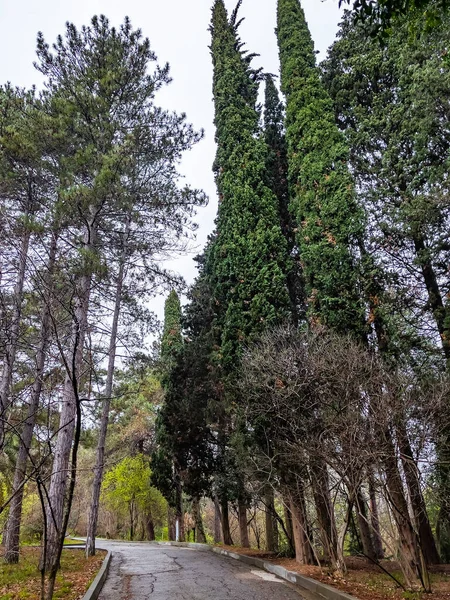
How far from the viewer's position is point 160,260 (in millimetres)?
11820

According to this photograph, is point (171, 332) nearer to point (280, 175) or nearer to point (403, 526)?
point (280, 175)

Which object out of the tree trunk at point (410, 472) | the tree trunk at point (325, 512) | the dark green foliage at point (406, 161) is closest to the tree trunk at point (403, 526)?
the tree trunk at point (410, 472)

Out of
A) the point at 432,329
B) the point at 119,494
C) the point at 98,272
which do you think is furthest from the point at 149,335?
the point at 119,494

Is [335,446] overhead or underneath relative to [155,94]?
underneath

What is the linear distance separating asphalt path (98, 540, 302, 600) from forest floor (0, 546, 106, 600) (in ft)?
1.38

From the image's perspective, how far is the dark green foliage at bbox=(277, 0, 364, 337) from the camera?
10695 mm

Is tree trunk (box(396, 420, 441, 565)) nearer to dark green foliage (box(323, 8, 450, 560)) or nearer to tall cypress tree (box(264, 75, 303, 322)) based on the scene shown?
dark green foliage (box(323, 8, 450, 560))

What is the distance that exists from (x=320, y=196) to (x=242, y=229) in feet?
8.18

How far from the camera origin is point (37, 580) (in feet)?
25.1

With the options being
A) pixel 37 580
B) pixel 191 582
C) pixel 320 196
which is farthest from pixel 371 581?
pixel 320 196

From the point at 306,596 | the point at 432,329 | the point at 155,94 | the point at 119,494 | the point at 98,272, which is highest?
the point at 155,94

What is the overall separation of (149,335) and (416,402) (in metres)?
9.75

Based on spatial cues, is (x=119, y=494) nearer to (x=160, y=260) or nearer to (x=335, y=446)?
(x=160, y=260)

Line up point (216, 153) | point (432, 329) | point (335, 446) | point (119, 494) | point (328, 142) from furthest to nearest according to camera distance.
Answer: point (119, 494) → point (216, 153) → point (328, 142) → point (432, 329) → point (335, 446)
